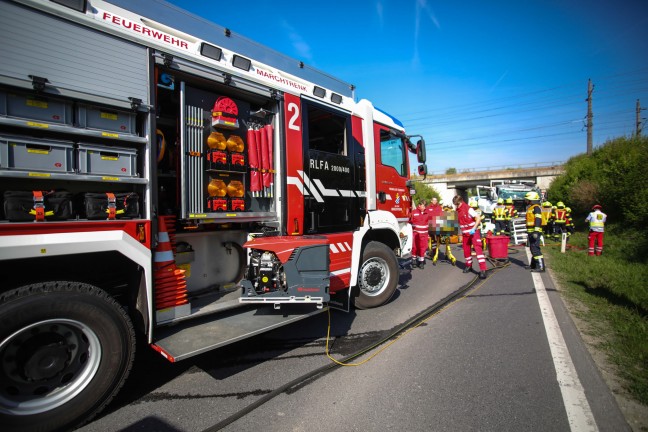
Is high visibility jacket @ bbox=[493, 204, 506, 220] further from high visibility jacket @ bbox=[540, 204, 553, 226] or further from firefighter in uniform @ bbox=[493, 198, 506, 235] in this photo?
high visibility jacket @ bbox=[540, 204, 553, 226]

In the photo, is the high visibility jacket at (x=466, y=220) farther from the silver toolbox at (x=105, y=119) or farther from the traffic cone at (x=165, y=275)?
the silver toolbox at (x=105, y=119)

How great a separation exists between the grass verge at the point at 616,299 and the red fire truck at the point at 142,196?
294 cm

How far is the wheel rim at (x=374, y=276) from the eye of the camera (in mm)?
5000

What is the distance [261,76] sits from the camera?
3.77 metres

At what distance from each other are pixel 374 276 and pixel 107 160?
151 inches

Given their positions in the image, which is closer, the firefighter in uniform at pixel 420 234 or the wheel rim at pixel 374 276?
the wheel rim at pixel 374 276

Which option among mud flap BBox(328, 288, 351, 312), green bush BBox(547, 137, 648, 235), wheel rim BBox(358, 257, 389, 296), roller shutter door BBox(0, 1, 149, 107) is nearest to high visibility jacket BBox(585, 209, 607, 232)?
green bush BBox(547, 137, 648, 235)

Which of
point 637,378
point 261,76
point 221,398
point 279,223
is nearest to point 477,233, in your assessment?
point 637,378

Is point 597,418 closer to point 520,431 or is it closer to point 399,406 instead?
point 520,431

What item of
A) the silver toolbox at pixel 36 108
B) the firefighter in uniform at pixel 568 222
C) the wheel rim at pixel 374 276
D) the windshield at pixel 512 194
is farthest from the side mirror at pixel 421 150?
the windshield at pixel 512 194

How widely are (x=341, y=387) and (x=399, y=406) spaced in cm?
53

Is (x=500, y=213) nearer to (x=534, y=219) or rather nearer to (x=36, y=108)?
(x=534, y=219)

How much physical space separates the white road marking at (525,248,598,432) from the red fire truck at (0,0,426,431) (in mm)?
2225

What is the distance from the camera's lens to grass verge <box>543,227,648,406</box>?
3.26m
